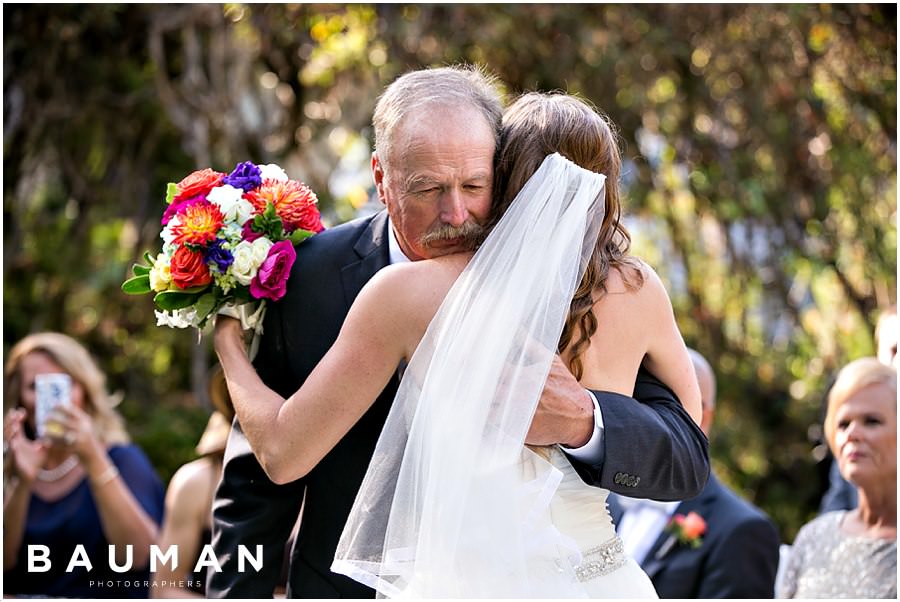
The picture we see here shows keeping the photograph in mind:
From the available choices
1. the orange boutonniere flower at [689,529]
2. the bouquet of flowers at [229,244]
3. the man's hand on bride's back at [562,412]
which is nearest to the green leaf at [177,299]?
the bouquet of flowers at [229,244]

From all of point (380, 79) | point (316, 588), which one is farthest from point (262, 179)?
point (380, 79)

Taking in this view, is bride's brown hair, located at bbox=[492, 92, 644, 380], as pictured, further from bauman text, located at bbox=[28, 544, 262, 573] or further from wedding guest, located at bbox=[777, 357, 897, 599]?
bauman text, located at bbox=[28, 544, 262, 573]

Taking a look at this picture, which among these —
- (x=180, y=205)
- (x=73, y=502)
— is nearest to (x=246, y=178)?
(x=180, y=205)

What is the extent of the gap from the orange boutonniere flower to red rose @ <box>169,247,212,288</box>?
2.20m

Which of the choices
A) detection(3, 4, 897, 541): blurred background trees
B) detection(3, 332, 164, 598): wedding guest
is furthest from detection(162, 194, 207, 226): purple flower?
detection(3, 4, 897, 541): blurred background trees

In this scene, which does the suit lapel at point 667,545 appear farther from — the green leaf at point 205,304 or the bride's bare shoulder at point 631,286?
the green leaf at point 205,304

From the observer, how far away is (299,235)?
3066 millimetres

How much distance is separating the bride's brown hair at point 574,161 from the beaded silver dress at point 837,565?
2.00 metres

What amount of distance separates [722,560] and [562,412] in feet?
6.71

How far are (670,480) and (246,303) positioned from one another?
3.79 feet

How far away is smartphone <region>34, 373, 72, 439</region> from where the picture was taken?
4945 millimetres

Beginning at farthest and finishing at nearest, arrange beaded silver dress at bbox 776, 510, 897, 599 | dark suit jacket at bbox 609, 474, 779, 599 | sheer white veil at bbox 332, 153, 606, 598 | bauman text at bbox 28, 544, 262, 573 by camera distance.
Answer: bauman text at bbox 28, 544, 262, 573 < dark suit jacket at bbox 609, 474, 779, 599 < beaded silver dress at bbox 776, 510, 897, 599 < sheer white veil at bbox 332, 153, 606, 598

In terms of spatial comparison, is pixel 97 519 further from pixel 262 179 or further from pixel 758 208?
pixel 758 208

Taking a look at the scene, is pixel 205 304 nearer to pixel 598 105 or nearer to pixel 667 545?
pixel 667 545
